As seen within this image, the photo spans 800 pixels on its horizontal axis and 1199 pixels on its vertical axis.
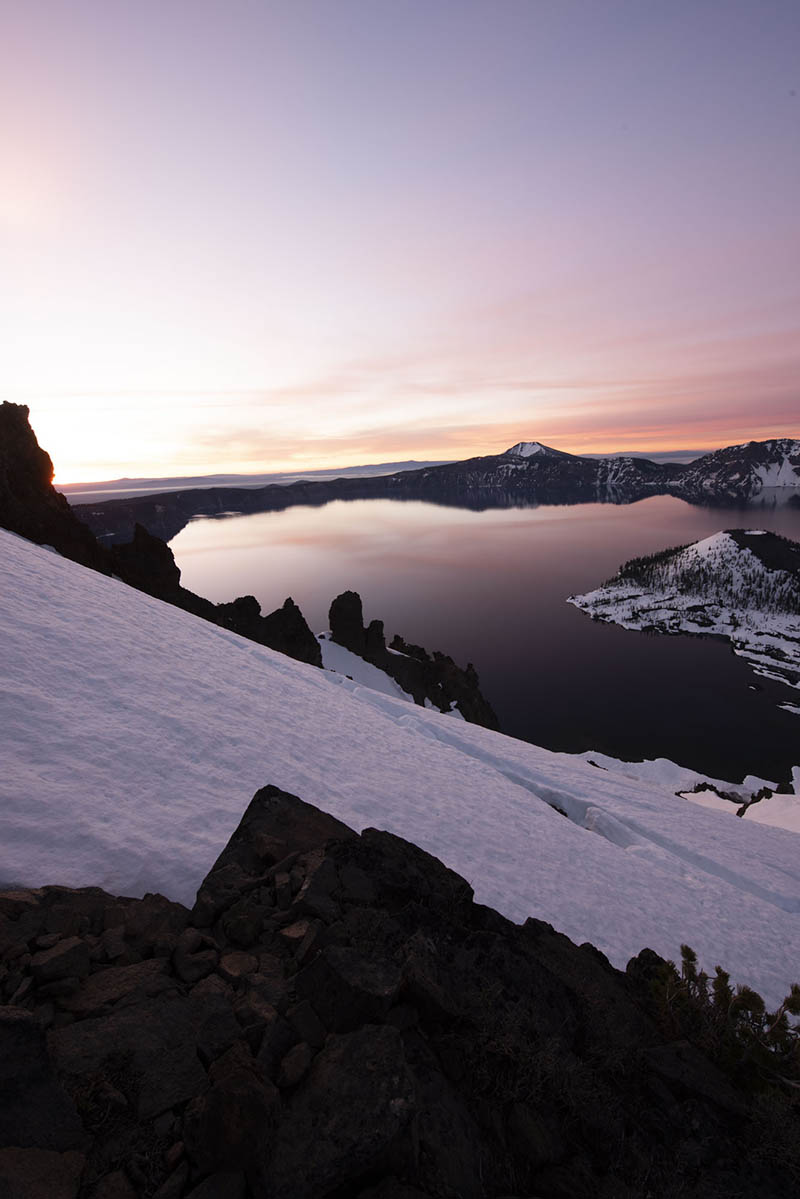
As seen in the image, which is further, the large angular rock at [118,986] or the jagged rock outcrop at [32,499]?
the jagged rock outcrop at [32,499]

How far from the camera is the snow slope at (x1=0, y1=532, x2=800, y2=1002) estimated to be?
6.69m

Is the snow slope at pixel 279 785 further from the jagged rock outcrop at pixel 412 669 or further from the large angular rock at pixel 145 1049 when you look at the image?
the jagged rock outcrop at pixel 412 669

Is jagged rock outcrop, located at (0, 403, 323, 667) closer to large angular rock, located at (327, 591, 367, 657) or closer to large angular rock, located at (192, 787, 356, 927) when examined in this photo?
large angular rock, located at (327, 591, 367, 657)

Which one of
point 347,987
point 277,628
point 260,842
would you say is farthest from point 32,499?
point 347,987

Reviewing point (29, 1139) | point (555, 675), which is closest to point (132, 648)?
point (29, 1139)

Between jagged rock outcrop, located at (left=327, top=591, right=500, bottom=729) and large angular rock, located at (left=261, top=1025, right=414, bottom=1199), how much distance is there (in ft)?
192

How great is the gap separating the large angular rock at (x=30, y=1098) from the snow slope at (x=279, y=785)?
293 cm

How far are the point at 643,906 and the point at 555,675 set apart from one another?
98430mm

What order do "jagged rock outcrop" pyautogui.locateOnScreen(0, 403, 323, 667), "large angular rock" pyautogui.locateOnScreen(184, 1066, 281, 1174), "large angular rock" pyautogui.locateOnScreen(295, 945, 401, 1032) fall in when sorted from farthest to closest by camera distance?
"jagged rock outcrop" pyautogui.locateOnScreen(0, 403, 323, 667) < "large angular rock" pyautogui.locateOnScreen(295, 945, 401, 1032) < "large angular rock" pyautogui.locateOnScreen(184, 1066, 281, 1174)

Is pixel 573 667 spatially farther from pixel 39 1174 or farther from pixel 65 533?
pixel 39 1174

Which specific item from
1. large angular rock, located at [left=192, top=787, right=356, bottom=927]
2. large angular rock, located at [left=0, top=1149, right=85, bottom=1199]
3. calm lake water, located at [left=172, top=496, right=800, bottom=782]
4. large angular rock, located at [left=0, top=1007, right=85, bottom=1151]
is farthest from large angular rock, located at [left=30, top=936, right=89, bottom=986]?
calm lake water, located at [left=172, top=496, right=800, bottom=782]

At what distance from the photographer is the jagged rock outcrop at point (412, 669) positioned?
63.1 meters

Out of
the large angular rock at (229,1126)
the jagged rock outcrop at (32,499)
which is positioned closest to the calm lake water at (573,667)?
the jagged rock outcrop at (32,499)

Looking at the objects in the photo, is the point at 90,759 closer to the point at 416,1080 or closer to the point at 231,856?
the point at 231,856
